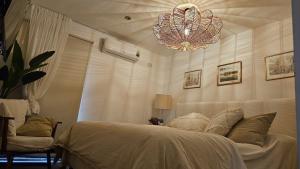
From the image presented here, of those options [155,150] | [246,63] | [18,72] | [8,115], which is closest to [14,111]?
[8,115]

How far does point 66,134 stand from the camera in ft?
8.80

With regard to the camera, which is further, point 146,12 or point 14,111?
point 146,12

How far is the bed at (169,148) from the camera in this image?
5.10 feet

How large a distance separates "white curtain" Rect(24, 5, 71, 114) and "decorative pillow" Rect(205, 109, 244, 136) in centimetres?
256

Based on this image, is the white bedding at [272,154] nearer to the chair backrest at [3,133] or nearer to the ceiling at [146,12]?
the ceiling at [146,12]

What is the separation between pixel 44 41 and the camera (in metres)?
3.63

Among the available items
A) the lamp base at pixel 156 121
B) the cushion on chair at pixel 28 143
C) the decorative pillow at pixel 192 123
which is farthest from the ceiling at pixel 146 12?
the cushion on chair at pixel 28 143

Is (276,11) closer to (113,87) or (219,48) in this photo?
(219,48)

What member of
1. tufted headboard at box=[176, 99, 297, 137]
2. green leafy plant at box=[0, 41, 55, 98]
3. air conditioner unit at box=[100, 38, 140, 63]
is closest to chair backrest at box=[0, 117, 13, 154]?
green leafy plant at box=[0, 41, 55, 98]

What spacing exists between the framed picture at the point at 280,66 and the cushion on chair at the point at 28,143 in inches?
125

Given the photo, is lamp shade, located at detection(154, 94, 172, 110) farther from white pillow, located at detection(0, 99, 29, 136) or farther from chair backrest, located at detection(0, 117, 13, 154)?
chair backrest, located at detection(0, 117, 13, 154)

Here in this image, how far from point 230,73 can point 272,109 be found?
3.37 feet

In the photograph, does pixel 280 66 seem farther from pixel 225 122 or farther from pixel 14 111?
pixel 14 111

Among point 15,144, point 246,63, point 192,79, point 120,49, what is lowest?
point 15,144
